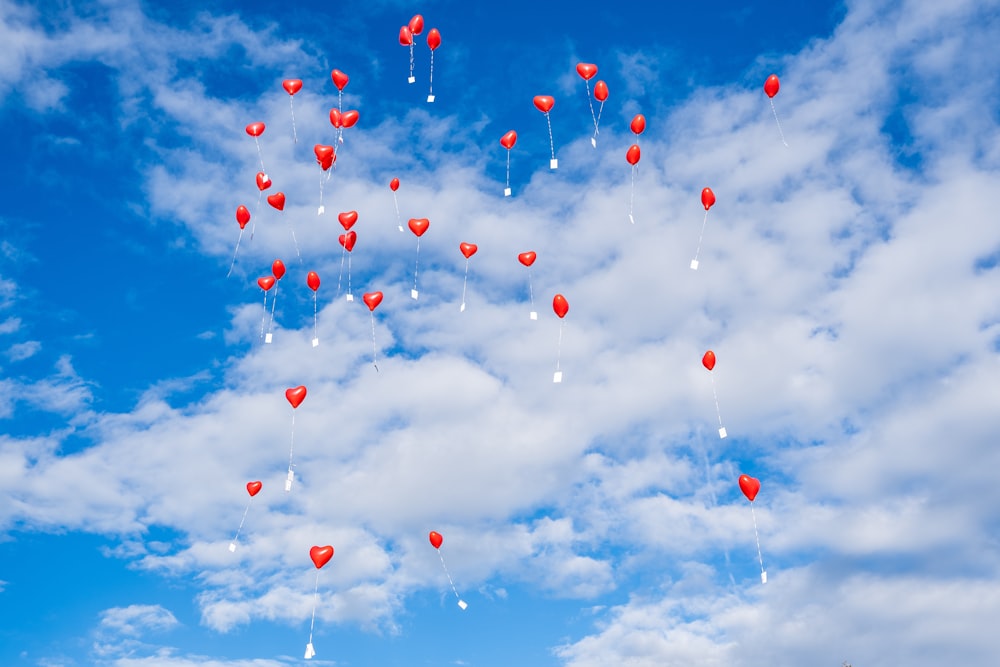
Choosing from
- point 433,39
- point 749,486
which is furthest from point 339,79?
point 749,486

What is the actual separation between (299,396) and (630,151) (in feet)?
41.4

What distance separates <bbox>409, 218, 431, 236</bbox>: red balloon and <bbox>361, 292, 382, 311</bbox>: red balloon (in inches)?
92.9

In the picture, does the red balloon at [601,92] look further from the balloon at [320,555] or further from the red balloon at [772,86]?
the balloon at [320,555]

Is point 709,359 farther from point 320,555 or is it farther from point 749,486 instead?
point 320,555

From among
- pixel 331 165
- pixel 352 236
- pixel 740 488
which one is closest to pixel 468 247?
pixel 352 236

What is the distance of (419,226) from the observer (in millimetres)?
30312

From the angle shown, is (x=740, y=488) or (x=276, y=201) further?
(x=276, y=201)

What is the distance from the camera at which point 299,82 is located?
96.3 feet

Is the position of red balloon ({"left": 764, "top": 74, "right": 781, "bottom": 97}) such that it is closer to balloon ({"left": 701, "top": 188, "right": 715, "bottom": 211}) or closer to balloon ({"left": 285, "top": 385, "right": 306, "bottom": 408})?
balloon ({"left": 701, "top": 188, "right": 715, "bottom": 211})

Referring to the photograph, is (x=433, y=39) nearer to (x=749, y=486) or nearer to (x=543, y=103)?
(x=543, y=103)

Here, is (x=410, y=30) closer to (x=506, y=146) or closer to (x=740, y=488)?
(x=506, y=146)

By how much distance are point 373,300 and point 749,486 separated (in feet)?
42.7

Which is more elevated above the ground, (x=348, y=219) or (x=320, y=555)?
(x=348, y=219)

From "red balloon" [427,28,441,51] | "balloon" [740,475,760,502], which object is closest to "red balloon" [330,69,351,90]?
"red balloon" [427,28,441,51]
